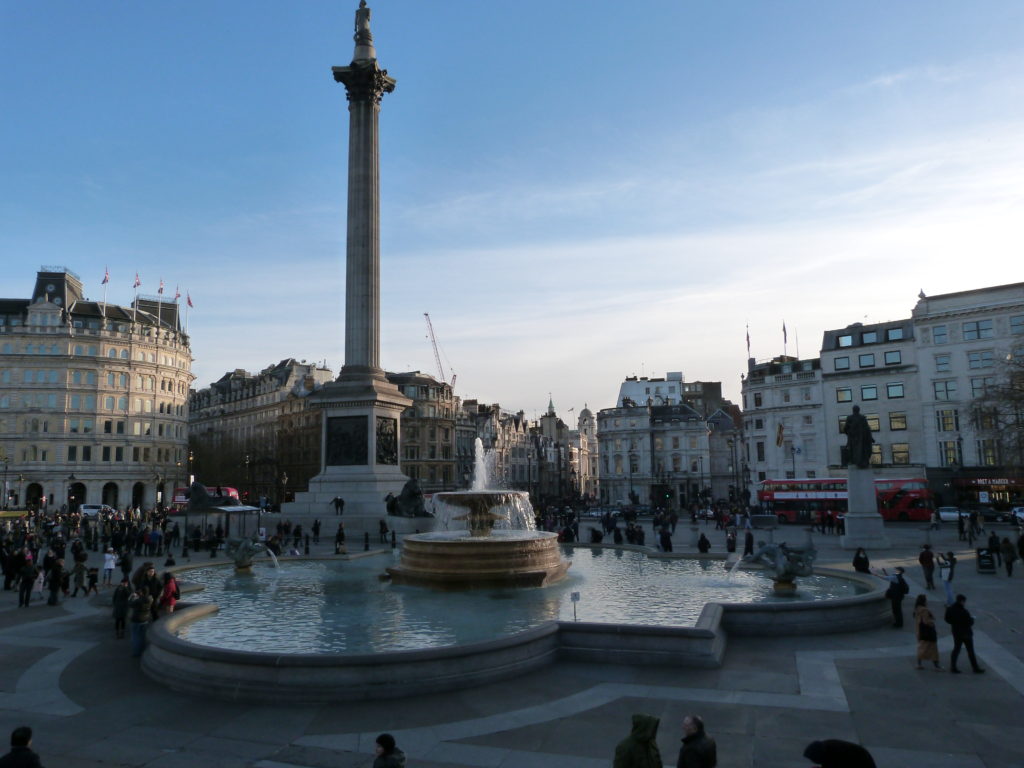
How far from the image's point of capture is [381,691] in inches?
388

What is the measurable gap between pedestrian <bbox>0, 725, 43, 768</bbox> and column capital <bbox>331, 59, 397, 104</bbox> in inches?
1675

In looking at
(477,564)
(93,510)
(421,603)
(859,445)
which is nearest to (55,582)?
(421,603)

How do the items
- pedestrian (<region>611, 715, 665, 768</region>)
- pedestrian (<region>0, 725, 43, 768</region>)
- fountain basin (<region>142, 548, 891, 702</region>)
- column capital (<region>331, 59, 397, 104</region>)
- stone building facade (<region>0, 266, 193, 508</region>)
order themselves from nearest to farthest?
pedestrian (<region>0, 725, 43, 768</region>) < pedestrian (<region>611, 715, 665, 768</region>) < fountain basin (<region>142, 548, 891, 702</region>) < column capital (<region>331, 59, 397, 104</region>) < stone building facade (<region>0, 266, 193, 508</region>)

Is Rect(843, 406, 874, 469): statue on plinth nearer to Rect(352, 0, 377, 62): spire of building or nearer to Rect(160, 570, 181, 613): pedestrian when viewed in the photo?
Rect(160, 570, 181, 613): pedestrian

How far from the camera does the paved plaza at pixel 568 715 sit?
7.98 meters

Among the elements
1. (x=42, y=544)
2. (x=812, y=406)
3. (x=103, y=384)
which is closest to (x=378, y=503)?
(x=42, y=544)

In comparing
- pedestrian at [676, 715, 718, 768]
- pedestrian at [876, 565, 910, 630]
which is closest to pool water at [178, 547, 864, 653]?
pedestrian at [876, 565, 910, 630]

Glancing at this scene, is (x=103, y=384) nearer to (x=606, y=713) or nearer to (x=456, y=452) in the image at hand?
(x=456, y=452)

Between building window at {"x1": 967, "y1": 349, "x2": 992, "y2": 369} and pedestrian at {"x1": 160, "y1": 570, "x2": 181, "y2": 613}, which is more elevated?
building window at {"x1": 967, "y1": 349, "x2": 992, "y2": 369}

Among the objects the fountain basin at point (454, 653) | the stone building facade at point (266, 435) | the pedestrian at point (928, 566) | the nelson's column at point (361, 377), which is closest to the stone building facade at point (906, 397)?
the pedestrian at point (928, 566)

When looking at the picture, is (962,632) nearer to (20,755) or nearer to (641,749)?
(641,749)

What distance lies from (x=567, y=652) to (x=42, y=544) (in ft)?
106

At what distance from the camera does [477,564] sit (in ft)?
59.7

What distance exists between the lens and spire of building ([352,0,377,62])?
4350 centimetres
